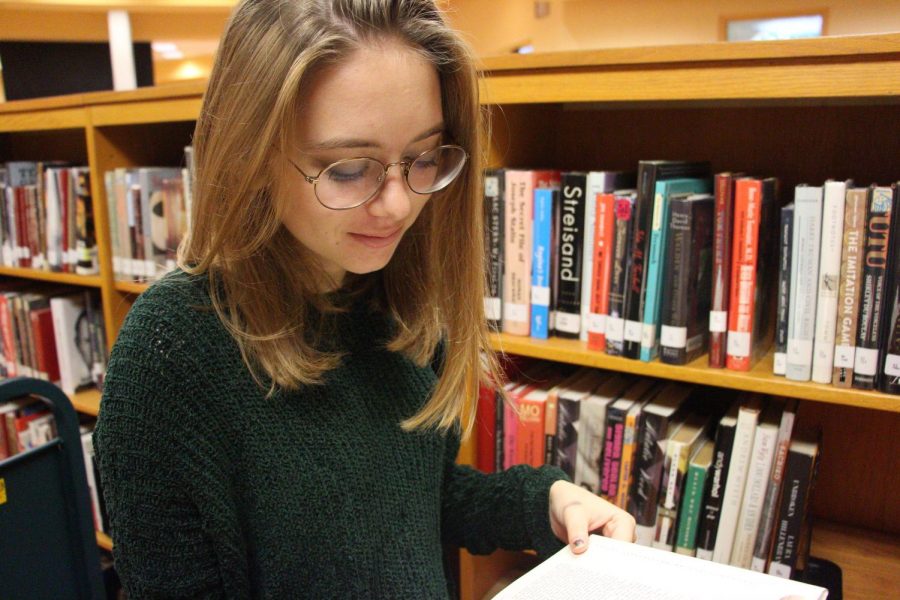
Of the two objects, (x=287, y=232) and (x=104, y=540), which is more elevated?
(x=287, y=232)

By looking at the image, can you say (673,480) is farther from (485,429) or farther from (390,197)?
(390,197)

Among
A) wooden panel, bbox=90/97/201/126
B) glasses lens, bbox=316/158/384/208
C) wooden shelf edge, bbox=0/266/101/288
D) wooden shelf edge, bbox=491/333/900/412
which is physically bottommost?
wooden shelf edge, bbox=491/333/900/412

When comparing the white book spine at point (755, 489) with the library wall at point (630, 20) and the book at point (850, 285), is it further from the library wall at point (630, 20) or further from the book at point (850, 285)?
the library wall at point (630, 20)

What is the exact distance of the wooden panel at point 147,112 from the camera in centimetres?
146

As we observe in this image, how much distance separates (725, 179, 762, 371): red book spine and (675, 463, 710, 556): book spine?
0.63 feet

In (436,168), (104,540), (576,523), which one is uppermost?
(436,168)

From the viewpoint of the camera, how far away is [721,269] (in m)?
1.02

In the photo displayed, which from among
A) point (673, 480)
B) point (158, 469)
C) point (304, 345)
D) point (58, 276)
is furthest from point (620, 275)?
point (58, 276)

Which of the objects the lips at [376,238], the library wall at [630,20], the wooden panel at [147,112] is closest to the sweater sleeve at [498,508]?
the lips at [376,238]

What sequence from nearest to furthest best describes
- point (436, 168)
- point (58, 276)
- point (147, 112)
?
point (436, 168)
point (147, 112)
point (58, 276)

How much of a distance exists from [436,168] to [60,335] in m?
1.64

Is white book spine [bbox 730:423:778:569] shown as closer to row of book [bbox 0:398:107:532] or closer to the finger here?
the finger

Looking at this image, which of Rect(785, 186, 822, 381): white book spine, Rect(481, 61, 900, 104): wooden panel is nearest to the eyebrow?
Rect(481, 61, 900, 104): wooden panel

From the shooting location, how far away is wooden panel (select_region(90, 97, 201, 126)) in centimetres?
146
